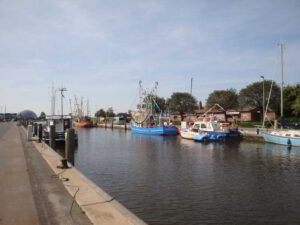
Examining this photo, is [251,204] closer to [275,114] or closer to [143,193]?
[143,193]

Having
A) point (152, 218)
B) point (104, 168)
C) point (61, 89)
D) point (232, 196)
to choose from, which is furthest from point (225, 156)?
point (61, 89)

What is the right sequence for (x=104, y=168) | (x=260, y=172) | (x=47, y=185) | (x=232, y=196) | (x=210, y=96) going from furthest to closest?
(x=210, y=96), (x=104, y=168), (x=260, y=172), (x=232, y=196), (x=47, y=185)

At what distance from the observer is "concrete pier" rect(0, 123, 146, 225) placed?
32.4 feet

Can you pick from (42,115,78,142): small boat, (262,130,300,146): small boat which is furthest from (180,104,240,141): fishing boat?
(42,115,78,142): small boat

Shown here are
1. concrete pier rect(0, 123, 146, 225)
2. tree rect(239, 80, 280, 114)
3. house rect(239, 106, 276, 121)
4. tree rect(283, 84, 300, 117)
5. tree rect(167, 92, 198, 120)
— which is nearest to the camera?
concrete pier rect(0, 123, 146, 225)

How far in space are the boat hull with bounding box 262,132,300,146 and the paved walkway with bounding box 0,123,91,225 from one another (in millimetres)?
34258

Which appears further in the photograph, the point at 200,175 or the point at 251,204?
the point at 200,175

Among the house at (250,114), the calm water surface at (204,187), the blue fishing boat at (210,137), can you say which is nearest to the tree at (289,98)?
the house at (250,114)

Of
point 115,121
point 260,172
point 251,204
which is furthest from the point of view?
point 115,121

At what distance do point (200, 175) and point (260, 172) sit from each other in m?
4.86

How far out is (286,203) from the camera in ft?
57.7

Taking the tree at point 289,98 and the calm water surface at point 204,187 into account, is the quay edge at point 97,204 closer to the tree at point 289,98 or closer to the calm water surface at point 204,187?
the calm water surface at point 204,187

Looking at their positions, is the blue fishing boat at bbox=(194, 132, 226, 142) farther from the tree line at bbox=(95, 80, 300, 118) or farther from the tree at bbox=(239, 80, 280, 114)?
the tree at bbox=(239, 80, 280, 114)

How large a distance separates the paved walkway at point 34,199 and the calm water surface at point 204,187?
13.6ft
